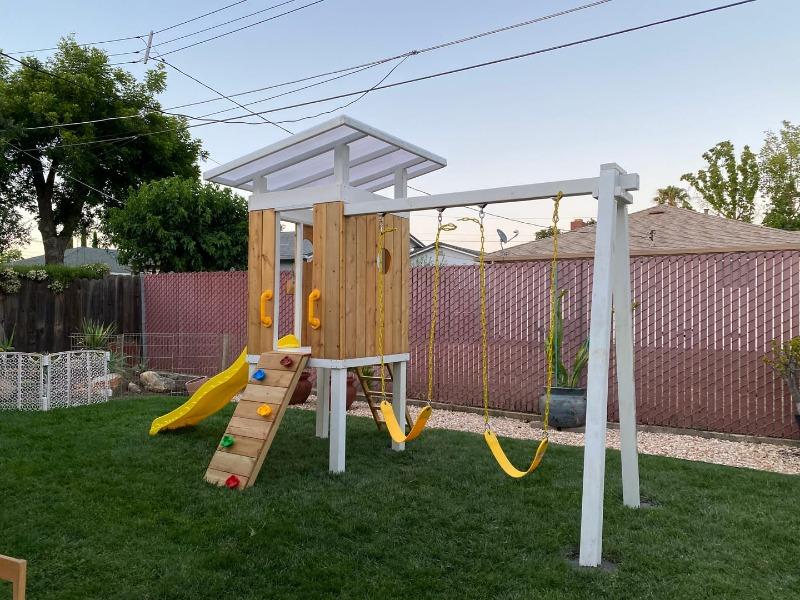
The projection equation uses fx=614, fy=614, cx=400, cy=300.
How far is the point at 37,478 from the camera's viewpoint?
4582mm

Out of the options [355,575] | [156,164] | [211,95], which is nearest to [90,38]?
[156,164]

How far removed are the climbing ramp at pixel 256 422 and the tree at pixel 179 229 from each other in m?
9.79

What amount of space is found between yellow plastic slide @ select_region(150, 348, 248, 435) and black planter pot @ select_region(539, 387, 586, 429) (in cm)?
347

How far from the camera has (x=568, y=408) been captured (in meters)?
6.95

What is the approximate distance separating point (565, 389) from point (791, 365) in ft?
7.32

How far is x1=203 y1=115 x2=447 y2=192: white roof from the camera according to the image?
16.7ft

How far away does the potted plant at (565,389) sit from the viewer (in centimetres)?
695

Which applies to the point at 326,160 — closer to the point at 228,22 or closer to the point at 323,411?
the point at 323,411

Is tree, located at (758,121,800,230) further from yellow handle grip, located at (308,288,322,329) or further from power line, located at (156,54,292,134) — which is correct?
yellow handle grip, located at (308,288,322,329)

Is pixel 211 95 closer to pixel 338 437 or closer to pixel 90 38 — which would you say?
pixel 90 38

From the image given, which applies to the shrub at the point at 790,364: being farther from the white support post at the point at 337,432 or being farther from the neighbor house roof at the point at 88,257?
the neighbor house roof at the point at 88,257

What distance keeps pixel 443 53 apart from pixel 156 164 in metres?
17.0

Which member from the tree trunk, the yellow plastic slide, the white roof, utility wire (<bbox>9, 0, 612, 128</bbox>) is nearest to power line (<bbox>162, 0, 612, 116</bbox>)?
utility wire (<bbox>9, 0, 612, 128</bbox>)

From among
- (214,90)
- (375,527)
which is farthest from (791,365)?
(214,90)
